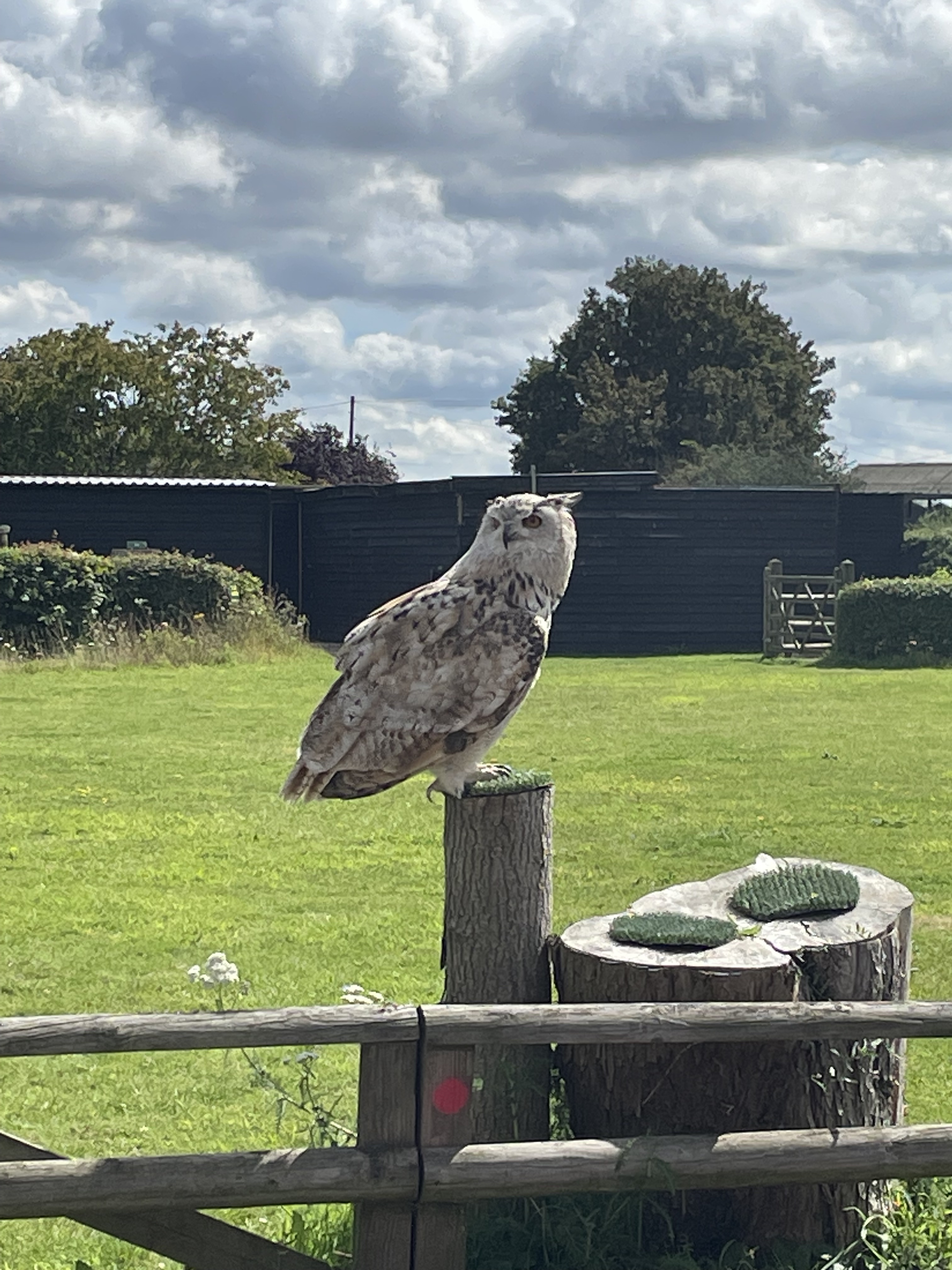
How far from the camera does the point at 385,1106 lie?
394 centimetres


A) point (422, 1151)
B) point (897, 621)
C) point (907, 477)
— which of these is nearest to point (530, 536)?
point (422, 1151)

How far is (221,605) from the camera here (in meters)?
25.8

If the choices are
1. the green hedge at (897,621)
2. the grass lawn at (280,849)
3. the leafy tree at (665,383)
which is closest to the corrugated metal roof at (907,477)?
the leafy tree at (665,383)

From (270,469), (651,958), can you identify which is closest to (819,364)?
(270,469)

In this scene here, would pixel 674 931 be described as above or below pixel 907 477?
below

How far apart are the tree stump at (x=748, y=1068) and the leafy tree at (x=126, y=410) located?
45.9 m

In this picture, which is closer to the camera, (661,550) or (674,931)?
(674,931)

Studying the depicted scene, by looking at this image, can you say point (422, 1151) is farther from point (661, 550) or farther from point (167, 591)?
point (661, 550)

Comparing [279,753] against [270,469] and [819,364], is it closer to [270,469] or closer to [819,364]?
[270,469]

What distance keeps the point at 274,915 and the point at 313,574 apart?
2545 cm

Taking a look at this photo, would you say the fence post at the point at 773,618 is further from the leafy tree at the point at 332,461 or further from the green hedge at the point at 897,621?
the leafy tree at the point at 332,461

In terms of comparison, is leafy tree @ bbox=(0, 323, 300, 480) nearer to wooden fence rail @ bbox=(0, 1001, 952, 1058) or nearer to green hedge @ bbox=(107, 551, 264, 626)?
green hedge @ bbox=(107, 551, 264, 626)

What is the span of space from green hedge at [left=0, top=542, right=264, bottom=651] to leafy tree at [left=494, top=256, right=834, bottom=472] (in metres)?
33.6

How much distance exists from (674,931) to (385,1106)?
1.12 meters
